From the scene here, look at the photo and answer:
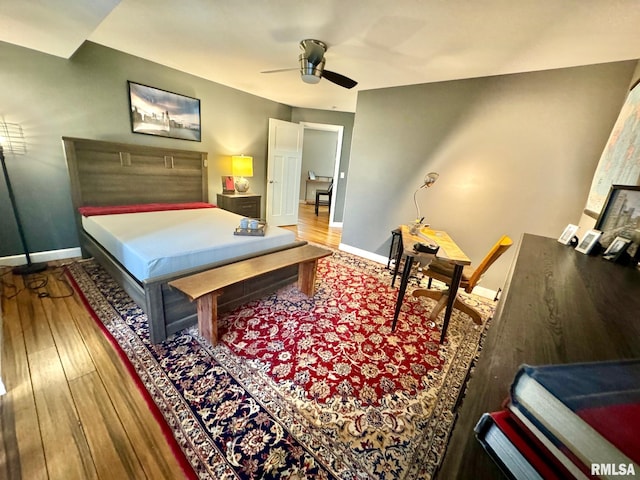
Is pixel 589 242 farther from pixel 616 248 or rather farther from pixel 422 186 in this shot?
pixel 422 186

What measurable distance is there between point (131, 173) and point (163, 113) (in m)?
0.97

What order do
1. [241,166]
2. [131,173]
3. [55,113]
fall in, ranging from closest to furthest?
[55,113] < [131,173] < [241,166]

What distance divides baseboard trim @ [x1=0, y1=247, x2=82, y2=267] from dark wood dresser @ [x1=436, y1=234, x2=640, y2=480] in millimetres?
4188

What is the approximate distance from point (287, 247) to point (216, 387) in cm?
142

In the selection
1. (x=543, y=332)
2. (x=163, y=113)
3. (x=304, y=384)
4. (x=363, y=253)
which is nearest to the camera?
(x=543, y=332)

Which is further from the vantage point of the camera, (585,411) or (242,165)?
(242,165)

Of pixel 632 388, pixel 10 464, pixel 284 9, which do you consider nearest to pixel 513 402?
pixel 632 388

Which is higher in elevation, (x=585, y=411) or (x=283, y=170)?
(x=283, y=170)

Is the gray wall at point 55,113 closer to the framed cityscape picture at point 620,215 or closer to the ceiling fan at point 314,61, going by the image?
the ceiling fan at point 314,61

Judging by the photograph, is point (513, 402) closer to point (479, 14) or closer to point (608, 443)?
point (608, 443)

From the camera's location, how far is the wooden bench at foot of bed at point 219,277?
5.54ft

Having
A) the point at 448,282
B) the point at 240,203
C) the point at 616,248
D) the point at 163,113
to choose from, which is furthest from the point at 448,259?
the point at 163,113

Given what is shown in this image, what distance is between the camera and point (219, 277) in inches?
72.7

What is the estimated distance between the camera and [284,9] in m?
1.85
